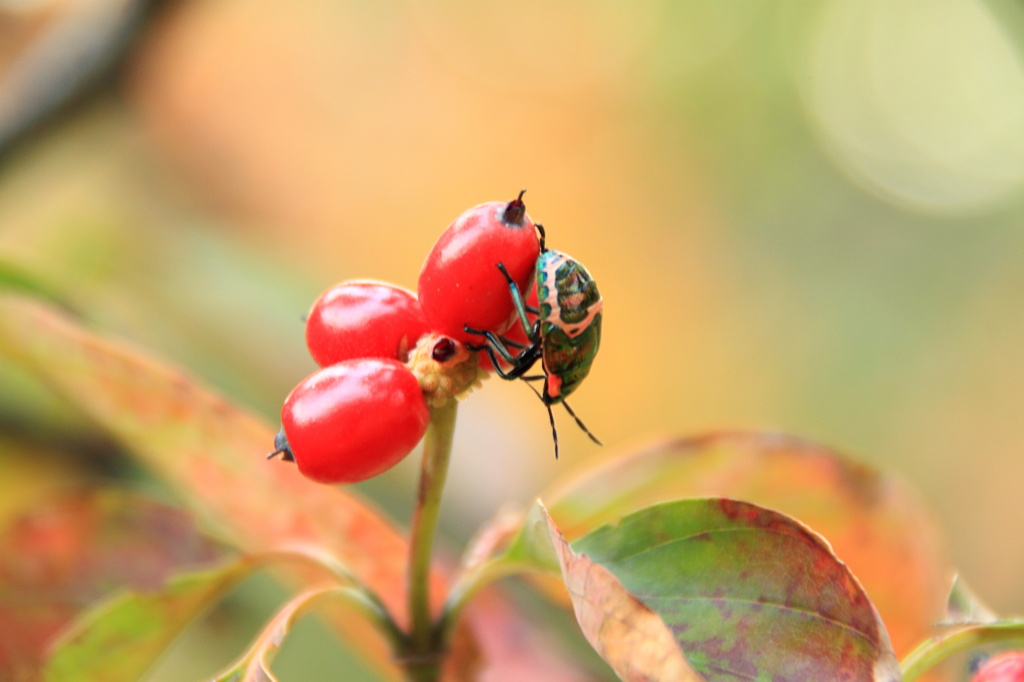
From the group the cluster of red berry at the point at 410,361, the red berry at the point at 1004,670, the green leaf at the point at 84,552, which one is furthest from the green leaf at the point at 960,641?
the green leaf at the point at 84,552

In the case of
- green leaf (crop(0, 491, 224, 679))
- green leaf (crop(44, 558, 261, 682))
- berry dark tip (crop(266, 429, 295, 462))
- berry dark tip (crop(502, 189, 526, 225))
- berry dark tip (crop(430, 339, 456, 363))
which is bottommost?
green leaf (crop(0, 491, 224, 679))

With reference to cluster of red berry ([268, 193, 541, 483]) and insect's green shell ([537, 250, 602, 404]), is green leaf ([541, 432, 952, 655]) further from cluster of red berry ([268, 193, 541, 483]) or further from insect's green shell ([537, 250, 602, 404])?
cluster of red berry ([268, 193, 541, 483])

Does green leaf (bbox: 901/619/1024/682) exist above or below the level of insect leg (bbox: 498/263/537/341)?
below

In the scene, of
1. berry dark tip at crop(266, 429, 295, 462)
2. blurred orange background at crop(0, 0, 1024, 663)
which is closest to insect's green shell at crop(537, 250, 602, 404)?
berry dark tip at crop(266, 429, 295, 462)

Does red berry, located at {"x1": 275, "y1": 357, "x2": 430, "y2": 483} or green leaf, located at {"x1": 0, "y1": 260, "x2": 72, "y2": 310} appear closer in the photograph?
red berry, located at {"x1": 275, "y1": 357, "x2": 430, "y2": 483}

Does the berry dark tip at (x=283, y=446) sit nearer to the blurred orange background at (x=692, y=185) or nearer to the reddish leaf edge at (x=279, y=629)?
the reddish leaf edge at (x=279, y=629)

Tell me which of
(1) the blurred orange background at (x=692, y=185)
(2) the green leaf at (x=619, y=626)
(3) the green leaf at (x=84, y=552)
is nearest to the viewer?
(2) the green leaf at (x=619, y=626)

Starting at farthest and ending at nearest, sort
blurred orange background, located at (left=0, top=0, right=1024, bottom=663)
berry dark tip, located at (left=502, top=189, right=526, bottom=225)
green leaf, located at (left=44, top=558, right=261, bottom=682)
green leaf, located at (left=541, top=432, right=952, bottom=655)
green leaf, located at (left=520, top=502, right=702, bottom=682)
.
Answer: blurred orange background, located at (left=0, top=0, right=1024, bottom=663)
green leaf, located at (left=541, top=432, right=952, bottom=655)
green leaf, located at (left=44, top=558, right=261, bottom=682)
berry dark tip, located at (left=502, top=189, right=526, bottom=225)
green leaf, located at (left=520, top=502, right=702, bottom=682)

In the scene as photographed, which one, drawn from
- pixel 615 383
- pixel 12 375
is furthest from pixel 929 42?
pixel 12 375
